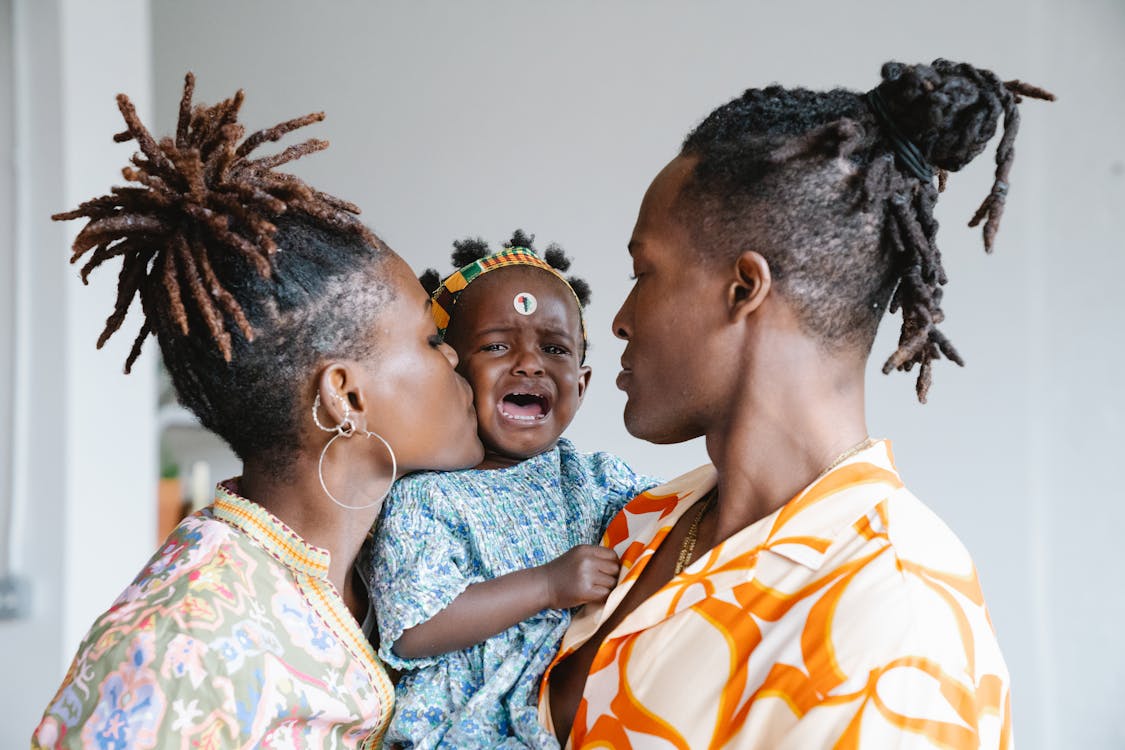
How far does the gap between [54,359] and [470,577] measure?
1916 mm

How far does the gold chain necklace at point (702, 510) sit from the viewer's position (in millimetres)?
1348

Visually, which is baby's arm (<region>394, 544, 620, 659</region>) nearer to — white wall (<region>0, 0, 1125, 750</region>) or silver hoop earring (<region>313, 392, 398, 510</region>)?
silver hoop earring (<region>313, 392, 398, 510</region>)

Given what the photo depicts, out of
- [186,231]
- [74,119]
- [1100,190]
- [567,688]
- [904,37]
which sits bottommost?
[567,688]

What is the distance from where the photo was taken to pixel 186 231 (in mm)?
1454

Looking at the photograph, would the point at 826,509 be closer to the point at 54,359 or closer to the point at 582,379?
the point at 582,379

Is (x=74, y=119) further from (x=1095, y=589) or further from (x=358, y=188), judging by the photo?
(x=1095, y=589)

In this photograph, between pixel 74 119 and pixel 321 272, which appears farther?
pixel 74 119

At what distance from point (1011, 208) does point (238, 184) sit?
251 cm

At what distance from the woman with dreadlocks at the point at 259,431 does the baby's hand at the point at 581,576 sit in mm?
259

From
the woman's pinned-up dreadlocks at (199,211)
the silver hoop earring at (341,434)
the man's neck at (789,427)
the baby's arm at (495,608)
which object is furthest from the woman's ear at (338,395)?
the man's neck at (789,427)

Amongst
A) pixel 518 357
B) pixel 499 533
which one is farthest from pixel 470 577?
pixel 518 357

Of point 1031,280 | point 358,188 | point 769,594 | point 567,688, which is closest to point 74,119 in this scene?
point 358,188

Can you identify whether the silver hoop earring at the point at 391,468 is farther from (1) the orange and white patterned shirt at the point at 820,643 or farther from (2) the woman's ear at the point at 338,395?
(1) the orange and white patterned shirt at the point at 820,643

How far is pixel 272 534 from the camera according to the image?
153cm
